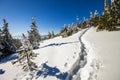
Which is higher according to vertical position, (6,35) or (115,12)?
(115,12)

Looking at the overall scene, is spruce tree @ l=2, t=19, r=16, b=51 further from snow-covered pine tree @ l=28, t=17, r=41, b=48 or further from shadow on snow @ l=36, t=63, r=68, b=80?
shadow on snow @ l=36, t=63, r=68, b=80

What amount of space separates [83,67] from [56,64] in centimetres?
395

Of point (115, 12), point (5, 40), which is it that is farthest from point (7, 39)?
point (115, 12)

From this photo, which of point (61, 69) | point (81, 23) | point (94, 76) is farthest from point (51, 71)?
point (81, 23)

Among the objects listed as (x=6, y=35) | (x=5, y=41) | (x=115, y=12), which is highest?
(x=115, y=12)

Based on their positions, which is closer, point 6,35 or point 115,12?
point 6,35

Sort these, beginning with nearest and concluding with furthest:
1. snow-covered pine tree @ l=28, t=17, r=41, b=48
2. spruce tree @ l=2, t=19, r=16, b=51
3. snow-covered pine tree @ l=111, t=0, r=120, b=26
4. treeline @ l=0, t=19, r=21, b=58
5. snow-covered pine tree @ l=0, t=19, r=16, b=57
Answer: treeline @ l=0, t=19, r=21, b=58 < snow-covered pine tree @ l=0, t=19, r=16, b=57 < spruce tree @ l=2, t=19, r=16, b=51 < snow-covered pine tree @ l=28, t=17, r=41, b=48 < snow-covered pine tree @ l=111, t=0, r=120, b=26

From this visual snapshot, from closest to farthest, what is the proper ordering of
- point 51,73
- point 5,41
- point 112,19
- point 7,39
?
point 51,73
point 5,41
point 7,39
point 112,19

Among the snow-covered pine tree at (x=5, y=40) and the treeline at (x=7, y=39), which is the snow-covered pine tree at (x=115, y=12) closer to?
the treeline at (x=7, y=39)

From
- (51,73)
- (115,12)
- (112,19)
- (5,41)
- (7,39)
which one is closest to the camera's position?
(51,73)

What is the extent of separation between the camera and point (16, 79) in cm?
1495

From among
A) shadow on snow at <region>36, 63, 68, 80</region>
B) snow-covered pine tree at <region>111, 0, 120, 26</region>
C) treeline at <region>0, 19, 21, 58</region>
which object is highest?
snow-covered pine tree at <region>111, 0, 120, 26</region>

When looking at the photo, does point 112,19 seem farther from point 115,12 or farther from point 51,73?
point 51,73

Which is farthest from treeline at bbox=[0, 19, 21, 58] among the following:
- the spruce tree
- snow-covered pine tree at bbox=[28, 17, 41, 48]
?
snow-covered pine tree at bbox=[28, 17, 41, 48]
